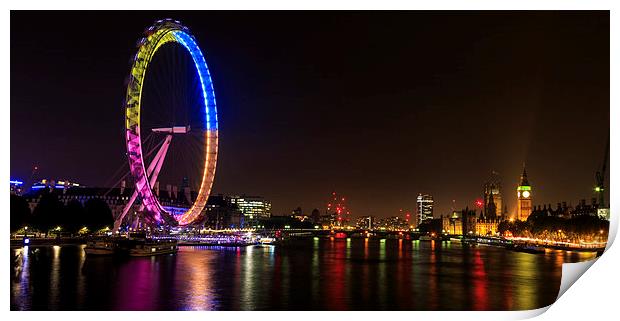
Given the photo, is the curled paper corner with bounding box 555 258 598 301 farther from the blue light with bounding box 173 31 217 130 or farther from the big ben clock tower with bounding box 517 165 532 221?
the big ben clock tower with bounding box 517 165 532 221

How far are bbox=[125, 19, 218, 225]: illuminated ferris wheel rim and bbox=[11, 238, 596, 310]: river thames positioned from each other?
9.01ft

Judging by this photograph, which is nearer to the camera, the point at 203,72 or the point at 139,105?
the point at 139,105

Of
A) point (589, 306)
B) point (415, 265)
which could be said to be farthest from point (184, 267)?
point (589, 306)

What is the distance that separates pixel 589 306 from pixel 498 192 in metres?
92.5

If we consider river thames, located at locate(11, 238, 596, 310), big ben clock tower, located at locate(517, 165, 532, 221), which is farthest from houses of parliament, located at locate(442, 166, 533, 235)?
river thames, located at locate(11, 238, 596, 310)

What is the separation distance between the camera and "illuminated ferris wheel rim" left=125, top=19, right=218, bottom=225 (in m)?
25.0

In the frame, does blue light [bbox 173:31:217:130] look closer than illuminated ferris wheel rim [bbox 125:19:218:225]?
No

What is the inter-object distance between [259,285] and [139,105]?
352 inches

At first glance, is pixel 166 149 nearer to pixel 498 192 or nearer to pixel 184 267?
pixel 184 267

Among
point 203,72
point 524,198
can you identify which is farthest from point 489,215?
point 203,72

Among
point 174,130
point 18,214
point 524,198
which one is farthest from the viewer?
point 524,198

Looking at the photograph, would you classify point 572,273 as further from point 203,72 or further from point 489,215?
point 489,215

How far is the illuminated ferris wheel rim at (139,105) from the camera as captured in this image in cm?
2503

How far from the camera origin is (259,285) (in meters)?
19.2
